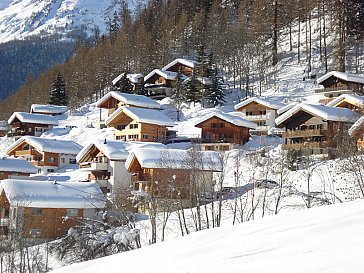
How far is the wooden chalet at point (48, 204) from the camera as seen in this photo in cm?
2817

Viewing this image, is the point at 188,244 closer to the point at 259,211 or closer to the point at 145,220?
the point at 259,211

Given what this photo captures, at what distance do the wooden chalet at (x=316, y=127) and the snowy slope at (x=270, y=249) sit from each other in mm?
25794

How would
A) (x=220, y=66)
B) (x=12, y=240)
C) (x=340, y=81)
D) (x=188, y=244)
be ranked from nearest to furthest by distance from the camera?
(x=188, y=244) → (x=12, y=240) → (x=340, y=81) → (x=220, y=66)

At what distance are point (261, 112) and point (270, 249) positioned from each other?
3934 centimetres

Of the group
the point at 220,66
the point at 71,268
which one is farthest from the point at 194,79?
the point at 71,268

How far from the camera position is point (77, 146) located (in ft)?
153

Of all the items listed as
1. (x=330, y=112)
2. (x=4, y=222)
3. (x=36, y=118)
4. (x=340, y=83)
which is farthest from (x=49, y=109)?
(x=330, y=112)

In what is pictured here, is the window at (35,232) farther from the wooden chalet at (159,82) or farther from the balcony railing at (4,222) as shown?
the wooden chalet at (159,82)

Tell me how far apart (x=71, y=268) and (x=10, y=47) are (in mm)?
196638

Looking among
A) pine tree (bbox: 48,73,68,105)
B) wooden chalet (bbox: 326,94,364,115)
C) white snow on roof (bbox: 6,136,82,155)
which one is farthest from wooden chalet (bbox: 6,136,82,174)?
wooden chalet (bbox: 326,94,364,115)

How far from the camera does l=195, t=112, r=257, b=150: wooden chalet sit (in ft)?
135

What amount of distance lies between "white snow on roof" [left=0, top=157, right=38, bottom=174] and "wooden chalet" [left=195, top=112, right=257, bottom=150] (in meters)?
12.9

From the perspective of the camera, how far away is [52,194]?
98.6 feet

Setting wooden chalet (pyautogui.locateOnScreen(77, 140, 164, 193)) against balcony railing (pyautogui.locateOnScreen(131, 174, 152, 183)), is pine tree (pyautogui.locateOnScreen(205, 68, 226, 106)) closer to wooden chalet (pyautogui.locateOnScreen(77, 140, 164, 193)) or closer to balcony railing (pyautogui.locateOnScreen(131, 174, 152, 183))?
wooden chalet (pyautogui.locateOnScreen(77, 140, 164, 193))
